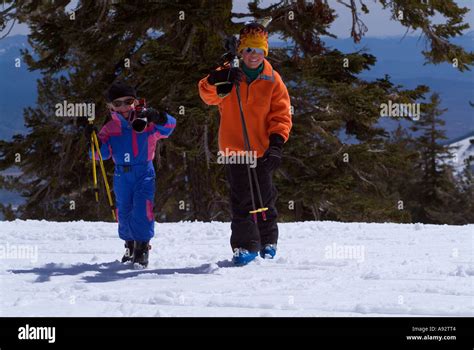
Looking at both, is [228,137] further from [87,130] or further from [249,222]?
[87,130]

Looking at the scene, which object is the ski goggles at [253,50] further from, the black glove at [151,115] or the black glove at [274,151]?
the black glove at [151,115]

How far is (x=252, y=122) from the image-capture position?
5.31 m

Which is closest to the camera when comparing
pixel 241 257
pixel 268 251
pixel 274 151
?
pixel 241 257

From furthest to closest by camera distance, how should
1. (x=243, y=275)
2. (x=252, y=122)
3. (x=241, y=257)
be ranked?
(x=252, y=122), (x=241, y=257), (x=243, y=275)

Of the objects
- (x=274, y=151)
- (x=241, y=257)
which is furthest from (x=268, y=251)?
(x=274, y=151)

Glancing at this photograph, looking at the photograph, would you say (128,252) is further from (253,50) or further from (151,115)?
(253,50)

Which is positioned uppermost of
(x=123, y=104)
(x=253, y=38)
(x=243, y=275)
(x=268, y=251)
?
(x=253, y=38)

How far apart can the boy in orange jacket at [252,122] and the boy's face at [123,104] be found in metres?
0.59

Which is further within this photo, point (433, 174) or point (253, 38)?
point (433, 174)

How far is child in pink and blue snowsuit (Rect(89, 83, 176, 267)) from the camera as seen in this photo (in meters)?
5.19

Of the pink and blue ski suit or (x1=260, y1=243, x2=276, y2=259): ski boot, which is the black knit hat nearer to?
the pink and blue ski suit

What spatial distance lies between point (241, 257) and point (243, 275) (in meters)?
0.52

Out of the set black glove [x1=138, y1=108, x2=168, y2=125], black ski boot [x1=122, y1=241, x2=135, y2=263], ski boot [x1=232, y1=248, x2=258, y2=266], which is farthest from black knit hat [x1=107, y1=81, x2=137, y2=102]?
ski boot [x1=232, y1=248, x2=258, y2=266]
